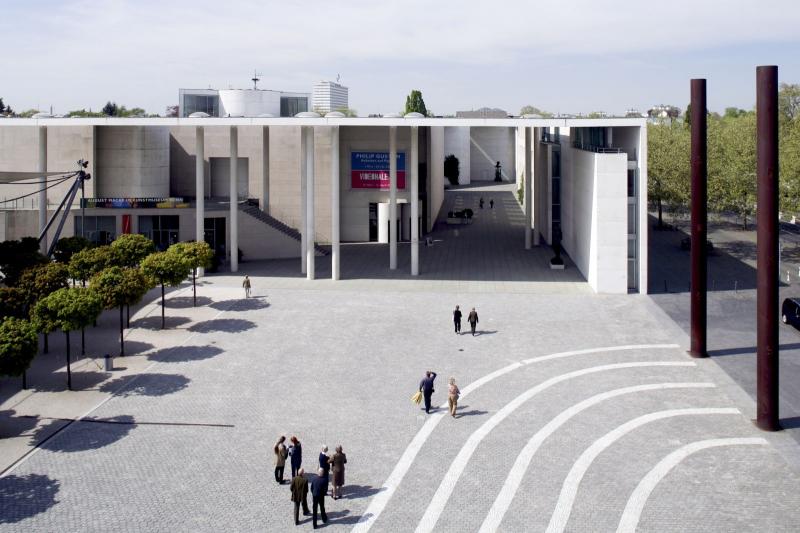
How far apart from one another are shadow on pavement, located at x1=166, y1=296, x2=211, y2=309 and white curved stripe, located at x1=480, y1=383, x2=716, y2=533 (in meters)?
21.3

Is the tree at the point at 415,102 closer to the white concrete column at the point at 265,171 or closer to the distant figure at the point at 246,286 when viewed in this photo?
the white concrete column at the point at 265,171

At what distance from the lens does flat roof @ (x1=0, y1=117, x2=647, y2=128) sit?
41312 millimetres

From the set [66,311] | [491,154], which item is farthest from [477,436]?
[491,154]

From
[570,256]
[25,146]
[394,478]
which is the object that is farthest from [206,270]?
[394,478]

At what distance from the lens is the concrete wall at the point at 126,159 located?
54.5 m

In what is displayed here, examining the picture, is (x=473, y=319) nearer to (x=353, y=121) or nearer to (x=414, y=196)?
(x=414, y=196)

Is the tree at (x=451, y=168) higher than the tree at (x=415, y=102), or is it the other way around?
the tree at (x=415, y=102)

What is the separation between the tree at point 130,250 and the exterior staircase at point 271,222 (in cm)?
1623

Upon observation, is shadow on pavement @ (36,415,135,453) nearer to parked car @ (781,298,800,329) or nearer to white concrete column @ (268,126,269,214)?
parked car @ (781,298,800,329)

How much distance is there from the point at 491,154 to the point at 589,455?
106675mm

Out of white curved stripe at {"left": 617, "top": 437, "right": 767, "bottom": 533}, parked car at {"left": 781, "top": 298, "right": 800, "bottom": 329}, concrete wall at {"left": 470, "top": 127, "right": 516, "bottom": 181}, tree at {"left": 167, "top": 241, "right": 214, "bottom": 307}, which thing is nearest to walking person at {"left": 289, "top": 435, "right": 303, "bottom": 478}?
white curved stripe at {"left": 617, "top": 437, "right": 767, "bottom": 533}

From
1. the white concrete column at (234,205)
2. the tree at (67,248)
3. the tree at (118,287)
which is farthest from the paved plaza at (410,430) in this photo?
the white concrete column at (234,205)

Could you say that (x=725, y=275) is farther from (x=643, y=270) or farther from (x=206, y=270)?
(x=206, y=270)

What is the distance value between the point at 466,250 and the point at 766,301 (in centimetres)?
3599
